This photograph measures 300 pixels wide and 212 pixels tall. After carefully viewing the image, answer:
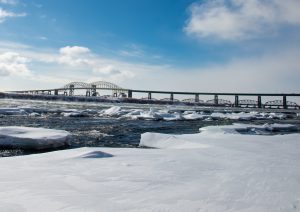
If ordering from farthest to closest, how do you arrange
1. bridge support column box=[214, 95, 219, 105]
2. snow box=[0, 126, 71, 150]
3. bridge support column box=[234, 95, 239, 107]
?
bridge support column box=[214, 95, 219, 105], bridge support column box=[234, 95, 239, 107], snow box=[0, 126, 71, 150]

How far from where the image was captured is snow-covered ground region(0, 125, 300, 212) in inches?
127

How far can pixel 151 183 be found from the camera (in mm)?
4133

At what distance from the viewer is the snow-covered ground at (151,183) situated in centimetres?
322

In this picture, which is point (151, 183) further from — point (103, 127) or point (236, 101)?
point (236, 101)

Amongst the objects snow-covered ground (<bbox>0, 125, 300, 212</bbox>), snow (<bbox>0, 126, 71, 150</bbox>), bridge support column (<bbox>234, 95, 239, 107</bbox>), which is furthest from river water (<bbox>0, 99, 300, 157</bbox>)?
bridge support column (<bbox>234, 95, 239, 107</bbox>)

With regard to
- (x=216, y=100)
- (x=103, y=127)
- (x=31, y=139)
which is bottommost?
(x=103, y=127)

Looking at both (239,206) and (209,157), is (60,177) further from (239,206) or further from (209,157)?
(209,157)

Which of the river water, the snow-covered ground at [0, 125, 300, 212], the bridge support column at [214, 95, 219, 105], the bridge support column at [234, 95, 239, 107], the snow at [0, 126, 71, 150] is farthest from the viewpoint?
the bridge support column at [214, 95, 219, 105]

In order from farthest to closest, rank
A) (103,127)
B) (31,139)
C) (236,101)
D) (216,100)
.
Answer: (216,100) < (236,101) < (103,127) < (31,139)

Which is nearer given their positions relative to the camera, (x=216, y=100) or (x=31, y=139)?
(x=31, y=139)

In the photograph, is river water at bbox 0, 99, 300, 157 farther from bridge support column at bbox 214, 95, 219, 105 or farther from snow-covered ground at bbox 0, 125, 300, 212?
bridge support column at bbox 214, 95, 219, 105

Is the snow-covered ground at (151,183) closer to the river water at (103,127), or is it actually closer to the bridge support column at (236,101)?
the river water at (103,127)

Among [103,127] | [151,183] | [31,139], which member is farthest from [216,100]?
[151,183]

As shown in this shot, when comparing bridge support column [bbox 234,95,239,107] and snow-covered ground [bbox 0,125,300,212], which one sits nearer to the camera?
snow-covered ground [bbox 0,125,300,212]
